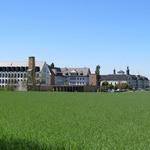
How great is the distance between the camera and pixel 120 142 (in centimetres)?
1546

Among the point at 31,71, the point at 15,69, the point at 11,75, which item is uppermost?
the point at 15,69

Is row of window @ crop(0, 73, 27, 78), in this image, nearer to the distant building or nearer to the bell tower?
the distant building

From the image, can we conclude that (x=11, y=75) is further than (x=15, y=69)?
Yes

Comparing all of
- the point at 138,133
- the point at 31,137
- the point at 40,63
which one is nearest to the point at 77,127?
the point at 138,133

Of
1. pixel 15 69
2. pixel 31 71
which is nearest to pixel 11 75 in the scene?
pixel 15 69

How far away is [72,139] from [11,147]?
2878 millimetres

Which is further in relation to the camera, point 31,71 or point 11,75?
point 11,75

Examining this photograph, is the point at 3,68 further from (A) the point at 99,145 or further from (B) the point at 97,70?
(A) the point at 99,145

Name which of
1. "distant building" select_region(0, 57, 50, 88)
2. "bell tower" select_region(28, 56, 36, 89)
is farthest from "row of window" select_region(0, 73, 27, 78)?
"bell tower" select_region(28, 56, 36, 89)

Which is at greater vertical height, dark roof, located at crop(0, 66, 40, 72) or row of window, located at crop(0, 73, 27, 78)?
dark roof, located at crop(0, 66, 40, 72)

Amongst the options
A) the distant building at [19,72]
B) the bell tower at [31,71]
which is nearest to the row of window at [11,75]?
the distant building at [19,72]

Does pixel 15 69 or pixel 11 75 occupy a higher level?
pixel 15 69

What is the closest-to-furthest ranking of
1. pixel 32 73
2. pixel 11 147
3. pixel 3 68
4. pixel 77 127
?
pixel 11 147 → pixel 77 127 → pixel 32 73 → pixel 3 68

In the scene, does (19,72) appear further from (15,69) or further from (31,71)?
(31,71)
